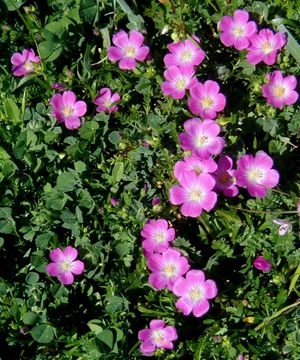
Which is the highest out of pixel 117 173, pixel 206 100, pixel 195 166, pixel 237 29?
pixel 237 29

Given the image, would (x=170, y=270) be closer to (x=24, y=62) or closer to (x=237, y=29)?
(x=237, y=29)

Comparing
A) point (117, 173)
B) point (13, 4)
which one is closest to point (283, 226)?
point (117, 173)

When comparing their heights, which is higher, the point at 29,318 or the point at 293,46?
the point at 293,46

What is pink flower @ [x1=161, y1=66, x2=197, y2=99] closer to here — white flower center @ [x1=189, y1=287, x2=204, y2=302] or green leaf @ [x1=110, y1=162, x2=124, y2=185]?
green leaf @ [x1=110, y1=162, x2=124, y2=185]

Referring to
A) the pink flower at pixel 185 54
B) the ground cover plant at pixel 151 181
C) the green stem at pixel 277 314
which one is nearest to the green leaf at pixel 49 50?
Answer: the ground cover plant at pixel 151 181

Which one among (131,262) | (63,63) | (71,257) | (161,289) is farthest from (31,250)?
(63,63)

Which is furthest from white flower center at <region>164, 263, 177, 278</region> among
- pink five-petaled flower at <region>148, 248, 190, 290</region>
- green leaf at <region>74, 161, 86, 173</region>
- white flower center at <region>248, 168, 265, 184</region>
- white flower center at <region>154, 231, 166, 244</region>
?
green leaf at <region>74, 161, 86, 173</region>

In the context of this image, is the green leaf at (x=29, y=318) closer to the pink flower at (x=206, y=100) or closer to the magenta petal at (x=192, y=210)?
the magenta petal at (x=192, y=210)
